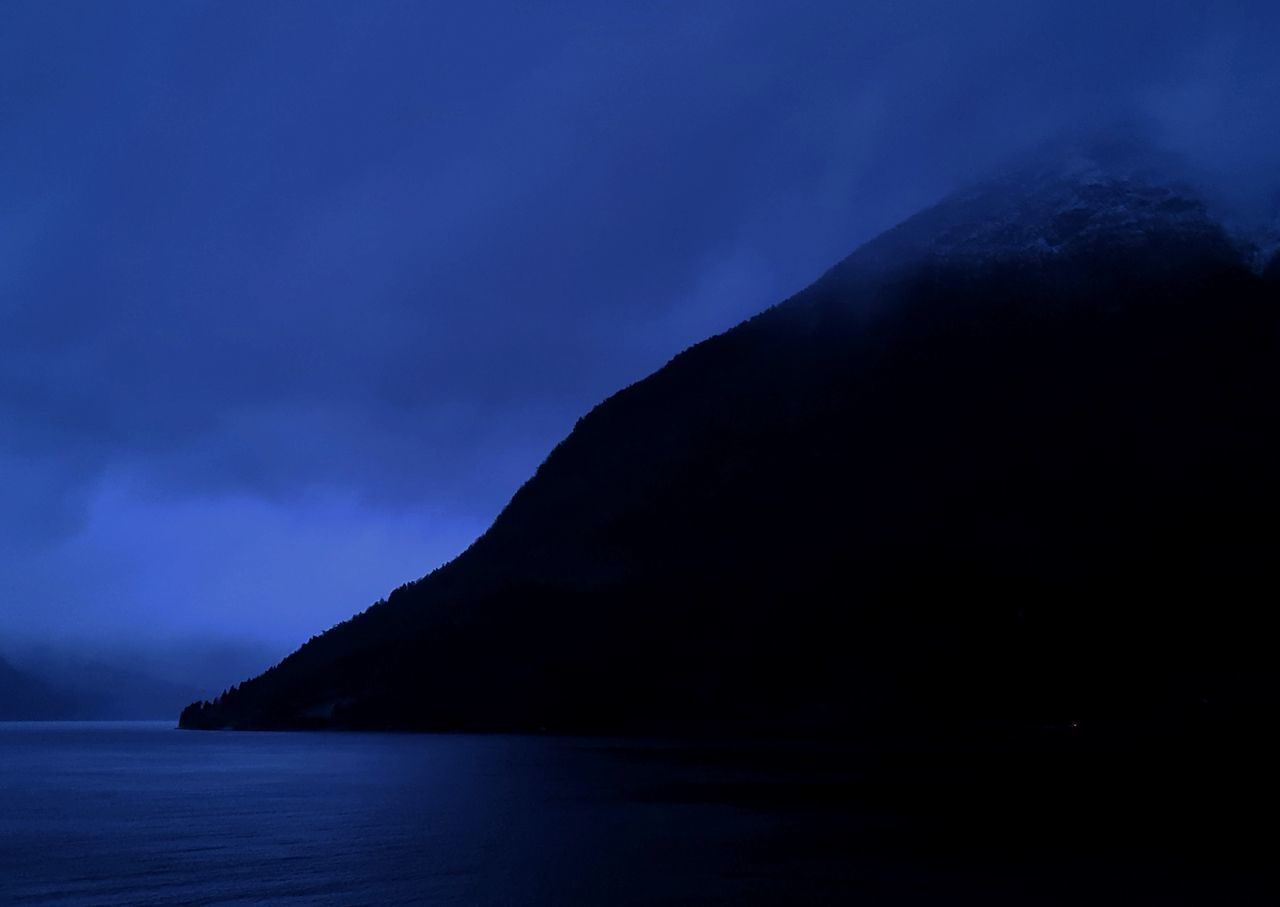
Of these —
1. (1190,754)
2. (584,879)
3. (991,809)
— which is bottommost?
(1190,754)

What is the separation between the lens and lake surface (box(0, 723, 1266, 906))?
110 ft

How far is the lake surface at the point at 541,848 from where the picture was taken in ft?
110

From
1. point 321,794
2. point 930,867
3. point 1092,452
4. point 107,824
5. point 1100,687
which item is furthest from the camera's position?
point 1092,452

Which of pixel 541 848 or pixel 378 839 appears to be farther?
pixel 378 839

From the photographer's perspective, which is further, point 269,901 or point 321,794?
point 321,794

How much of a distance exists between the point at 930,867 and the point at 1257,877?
10674 mm

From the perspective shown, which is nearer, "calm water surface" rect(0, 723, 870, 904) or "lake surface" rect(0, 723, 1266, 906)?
"lake surface" rect(0, 723, 1266, 906)

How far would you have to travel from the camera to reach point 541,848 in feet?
144

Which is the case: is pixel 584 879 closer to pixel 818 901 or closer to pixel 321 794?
pixel 818 901

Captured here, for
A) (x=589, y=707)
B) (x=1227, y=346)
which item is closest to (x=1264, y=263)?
(x=1227, y=346)

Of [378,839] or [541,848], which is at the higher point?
Result: [378,839]

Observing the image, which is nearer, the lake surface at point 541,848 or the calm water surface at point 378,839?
the lake surface at point 541,848

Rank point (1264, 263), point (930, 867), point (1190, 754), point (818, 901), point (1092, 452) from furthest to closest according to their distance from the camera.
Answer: point (1264, 263) < point (1092, 452) < point (1190, 754) < point (930, 867) < point (818, 901)

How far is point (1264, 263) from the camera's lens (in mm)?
196500
